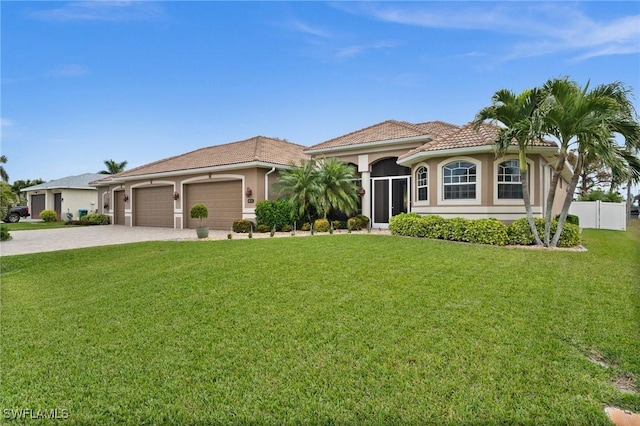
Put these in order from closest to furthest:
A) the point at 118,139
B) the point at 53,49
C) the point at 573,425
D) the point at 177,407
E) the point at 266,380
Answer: the point at 573,425, the point at 177,407, the point at 266,380, the point at 53,49, the point at 118,139

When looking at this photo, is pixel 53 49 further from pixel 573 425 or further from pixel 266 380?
pixel 573 425

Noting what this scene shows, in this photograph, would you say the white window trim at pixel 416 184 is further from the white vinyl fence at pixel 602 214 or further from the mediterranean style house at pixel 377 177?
the white vinyl fence at pixel 602 214

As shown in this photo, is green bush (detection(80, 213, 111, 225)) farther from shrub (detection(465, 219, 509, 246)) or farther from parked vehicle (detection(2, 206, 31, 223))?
shrub (detection(465, 219, 509, 246))

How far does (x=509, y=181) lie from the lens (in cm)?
1209

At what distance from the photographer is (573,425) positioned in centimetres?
247

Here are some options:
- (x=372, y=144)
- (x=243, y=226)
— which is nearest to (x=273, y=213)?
(x=243, y=226)

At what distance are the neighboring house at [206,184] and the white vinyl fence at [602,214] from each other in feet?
58.7

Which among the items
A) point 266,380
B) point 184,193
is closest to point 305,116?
point 184,193

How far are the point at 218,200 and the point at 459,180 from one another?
1234 cm

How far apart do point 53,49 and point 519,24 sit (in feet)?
45.2

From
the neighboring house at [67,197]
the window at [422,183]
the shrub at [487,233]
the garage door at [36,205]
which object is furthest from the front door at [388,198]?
the garage door at [36,205]

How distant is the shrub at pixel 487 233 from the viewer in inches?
409

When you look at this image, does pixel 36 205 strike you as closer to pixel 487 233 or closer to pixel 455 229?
pixel 455 229

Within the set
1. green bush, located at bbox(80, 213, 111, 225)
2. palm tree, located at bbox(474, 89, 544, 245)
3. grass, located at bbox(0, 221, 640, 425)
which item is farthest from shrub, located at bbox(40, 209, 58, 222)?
palm tree, located at bbox(474, 89, 544, 245)
